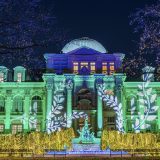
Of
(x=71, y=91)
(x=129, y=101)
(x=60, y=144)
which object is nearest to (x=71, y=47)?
(x=71, y=91)

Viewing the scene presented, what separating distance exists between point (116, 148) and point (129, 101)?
2325 centimetres

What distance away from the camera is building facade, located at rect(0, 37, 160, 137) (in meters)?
62.6

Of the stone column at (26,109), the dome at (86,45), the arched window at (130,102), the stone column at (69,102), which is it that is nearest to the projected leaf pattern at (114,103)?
the arched window at (130,102)

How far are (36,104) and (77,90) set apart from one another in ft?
23.3

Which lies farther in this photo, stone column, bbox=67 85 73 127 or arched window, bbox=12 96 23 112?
arched window, bbox=12 96 23 112

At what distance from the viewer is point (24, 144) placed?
4488 centimetres

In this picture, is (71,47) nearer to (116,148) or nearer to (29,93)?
(29,93)

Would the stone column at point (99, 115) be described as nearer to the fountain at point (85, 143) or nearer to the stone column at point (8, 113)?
the fountain at point (85, 143)

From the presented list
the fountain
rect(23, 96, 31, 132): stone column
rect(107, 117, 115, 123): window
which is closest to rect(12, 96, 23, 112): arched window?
rect(23, 96, 31, 132): stone column

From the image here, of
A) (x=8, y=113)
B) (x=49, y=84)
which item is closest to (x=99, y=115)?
(x=49, y=84)

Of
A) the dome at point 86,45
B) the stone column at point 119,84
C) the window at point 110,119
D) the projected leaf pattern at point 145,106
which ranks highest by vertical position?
the dome at point 86,45

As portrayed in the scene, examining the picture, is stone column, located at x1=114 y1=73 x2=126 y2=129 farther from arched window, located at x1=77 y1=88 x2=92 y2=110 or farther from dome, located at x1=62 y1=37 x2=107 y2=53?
dome, located at x1=62 y1=37 x2=107 y2=53

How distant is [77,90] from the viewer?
64.0 metres

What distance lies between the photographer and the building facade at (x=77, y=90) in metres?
62.6
